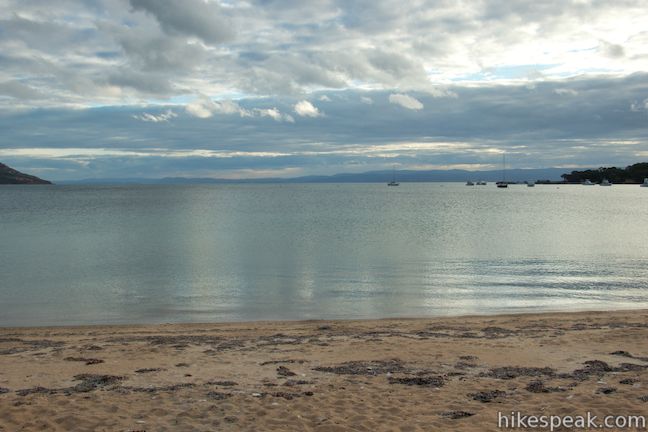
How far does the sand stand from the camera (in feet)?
28.4

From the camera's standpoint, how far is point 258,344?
47.1 feet

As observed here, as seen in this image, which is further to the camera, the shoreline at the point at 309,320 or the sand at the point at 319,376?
the shoreline at the point at 309,320

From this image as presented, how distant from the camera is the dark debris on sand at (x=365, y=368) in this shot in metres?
11.4

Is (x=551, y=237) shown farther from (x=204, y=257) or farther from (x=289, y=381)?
(x=289, y=381)

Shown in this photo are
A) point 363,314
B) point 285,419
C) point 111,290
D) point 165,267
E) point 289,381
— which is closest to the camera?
point 285,419

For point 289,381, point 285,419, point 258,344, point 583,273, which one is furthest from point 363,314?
point 583,273

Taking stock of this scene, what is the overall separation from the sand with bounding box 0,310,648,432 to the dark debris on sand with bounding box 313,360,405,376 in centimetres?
4

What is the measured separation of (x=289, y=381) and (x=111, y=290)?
17203mm

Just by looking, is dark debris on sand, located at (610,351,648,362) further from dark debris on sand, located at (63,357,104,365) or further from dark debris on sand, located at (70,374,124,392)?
dark debris on sand, located at (63,357,104,365)

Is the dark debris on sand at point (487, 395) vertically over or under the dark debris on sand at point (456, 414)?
under

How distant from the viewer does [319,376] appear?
440 inches

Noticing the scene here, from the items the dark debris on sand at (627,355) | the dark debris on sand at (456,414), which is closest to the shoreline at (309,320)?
the dark debris on sand at (627,355)

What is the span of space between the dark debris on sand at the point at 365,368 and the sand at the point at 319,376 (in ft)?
0.15

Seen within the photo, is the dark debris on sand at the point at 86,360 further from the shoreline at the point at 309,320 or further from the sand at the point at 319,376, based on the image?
the shoreline at the point at 309,320
